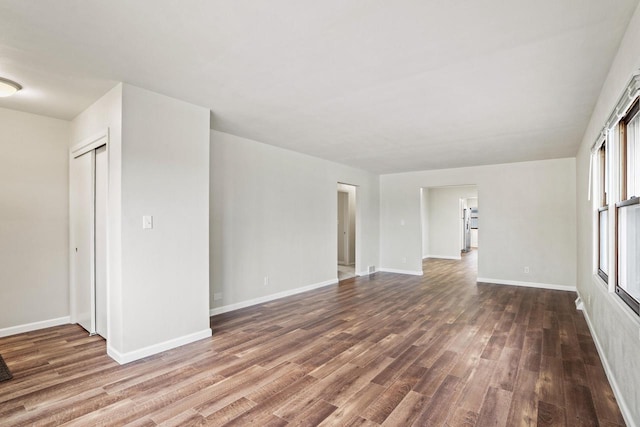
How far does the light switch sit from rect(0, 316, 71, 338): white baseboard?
2.10m

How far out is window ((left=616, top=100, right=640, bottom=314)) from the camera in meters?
2.09

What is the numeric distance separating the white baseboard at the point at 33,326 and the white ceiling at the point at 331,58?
7.99ft

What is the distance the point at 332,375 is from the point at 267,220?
2894 mm

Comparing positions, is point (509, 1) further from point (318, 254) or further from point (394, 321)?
point (318, 254)

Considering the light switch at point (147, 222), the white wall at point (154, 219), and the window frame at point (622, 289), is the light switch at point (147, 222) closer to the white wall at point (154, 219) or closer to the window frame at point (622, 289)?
the white wall at point (154, 219)

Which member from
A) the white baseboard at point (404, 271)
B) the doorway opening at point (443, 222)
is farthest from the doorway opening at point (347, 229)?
the doorway opening at point (443, 222)

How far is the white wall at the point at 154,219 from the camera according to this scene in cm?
288

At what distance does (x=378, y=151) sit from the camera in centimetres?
546

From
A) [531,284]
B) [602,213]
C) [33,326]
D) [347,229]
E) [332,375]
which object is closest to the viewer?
[332,375]

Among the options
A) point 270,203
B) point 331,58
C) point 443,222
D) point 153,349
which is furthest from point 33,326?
point 443,222

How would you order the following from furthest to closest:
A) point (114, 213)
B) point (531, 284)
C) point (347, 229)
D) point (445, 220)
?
1. point (445, 220)
2. point (347, 229)
3. point (531, 284)
4. point (114, 213)

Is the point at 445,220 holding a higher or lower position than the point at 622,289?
higher

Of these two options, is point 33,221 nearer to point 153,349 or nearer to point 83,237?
point 83,237

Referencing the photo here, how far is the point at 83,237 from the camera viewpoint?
147 inches
